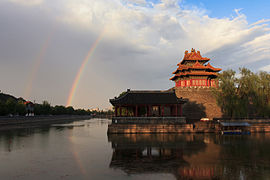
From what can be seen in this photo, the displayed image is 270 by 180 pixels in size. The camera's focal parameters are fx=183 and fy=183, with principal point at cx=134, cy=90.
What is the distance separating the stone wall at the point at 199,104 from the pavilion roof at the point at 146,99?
49.0ft

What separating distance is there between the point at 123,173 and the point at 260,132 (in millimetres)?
27156

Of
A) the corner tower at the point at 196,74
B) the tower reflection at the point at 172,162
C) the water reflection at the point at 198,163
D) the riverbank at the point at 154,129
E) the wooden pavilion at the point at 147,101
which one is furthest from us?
the corner tower at the point at 196,74

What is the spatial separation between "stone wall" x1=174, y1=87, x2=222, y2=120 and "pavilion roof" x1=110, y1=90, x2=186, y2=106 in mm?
14948

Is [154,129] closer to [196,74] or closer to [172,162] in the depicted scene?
[172,162]

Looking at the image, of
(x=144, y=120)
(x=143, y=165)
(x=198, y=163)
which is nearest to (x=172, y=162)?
(x=198, y=163)

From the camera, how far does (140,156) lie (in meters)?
13.9

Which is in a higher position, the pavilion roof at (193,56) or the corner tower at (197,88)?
the pavilion roof at (193,56)

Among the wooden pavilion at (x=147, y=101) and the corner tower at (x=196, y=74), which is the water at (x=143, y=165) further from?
the corner tower at (x=196, y=74)

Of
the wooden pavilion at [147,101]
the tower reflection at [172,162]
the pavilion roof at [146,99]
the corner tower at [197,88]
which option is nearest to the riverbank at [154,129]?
the wooden pavilion at [147,101]

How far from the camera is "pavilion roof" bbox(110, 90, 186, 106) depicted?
28938mm

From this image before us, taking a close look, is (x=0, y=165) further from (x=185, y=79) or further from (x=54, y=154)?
(x=185, y=79)

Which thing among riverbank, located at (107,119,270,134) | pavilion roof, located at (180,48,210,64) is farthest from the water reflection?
pavilion roof, located at (180,48,210,64)

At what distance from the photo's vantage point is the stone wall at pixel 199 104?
43691 millimetres

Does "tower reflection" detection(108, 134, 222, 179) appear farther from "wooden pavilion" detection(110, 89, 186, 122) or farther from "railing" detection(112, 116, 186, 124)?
"wooden pavilion" detection(110, 89, 186, 122)
